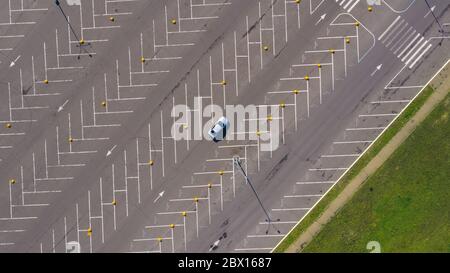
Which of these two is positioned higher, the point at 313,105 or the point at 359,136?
the point at 313,105

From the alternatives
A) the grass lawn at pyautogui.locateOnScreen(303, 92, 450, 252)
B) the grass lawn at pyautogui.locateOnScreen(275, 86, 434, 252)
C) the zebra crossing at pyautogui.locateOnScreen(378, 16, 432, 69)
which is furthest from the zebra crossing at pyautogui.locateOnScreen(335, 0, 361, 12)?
the grass lawn at pyautogui.locateOnScreen(303, 92, 450, 252)

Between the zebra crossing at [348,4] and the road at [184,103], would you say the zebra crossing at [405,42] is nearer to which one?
the road at [184,103]

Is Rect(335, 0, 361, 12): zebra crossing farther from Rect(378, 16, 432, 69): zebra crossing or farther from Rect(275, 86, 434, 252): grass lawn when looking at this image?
Rect(275, 86, 434, 252): grass lawn

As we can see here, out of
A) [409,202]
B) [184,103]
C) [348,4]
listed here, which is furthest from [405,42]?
[184,103]

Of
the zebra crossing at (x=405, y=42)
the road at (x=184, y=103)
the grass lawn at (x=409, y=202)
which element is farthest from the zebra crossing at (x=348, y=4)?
the grass lawn at (x=409, y=202)

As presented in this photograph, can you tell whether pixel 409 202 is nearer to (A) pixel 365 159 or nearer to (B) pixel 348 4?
(A) pixel 365 159
